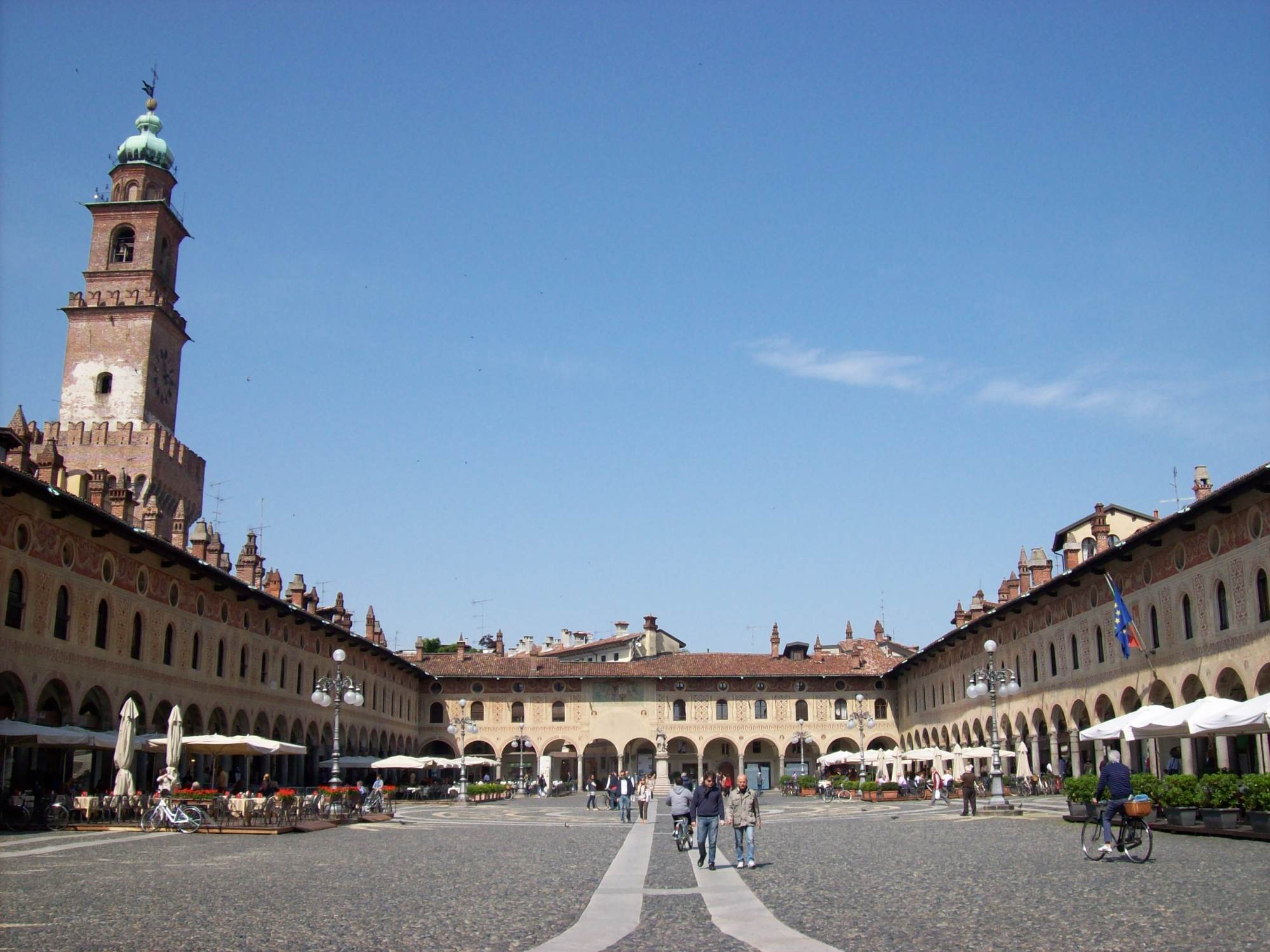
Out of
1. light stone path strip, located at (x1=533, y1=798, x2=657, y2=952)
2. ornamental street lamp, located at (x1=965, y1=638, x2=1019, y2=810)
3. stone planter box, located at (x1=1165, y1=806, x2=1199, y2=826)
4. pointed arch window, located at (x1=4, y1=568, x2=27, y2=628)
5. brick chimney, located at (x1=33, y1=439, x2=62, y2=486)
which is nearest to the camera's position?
light stone path strip, located at (x1=533, y1=798, x2=657, y2=952)

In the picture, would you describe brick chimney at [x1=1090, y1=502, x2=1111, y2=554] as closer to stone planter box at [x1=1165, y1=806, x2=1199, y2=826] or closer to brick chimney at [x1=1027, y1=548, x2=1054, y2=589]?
brick chimney at [x1=1027, y1=548, x2=1054, y2=589]

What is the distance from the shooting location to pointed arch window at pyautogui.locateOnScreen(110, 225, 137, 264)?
58.2 metres

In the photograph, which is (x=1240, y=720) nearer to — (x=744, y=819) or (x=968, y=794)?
(x=744, y=819)

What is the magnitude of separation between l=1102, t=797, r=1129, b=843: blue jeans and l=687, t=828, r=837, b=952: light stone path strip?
15.6 feet

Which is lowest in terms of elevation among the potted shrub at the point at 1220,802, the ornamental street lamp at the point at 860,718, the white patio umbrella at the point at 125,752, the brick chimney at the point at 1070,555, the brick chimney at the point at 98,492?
the potted shrub at the point at 1220,802

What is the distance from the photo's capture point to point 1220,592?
28359 millimetres

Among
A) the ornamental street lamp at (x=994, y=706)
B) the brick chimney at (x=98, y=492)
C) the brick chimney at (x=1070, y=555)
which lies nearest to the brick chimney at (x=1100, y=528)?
the brick chimney at (x=1070, y=555)

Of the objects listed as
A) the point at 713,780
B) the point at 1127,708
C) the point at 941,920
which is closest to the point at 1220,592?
the point at 1127,708

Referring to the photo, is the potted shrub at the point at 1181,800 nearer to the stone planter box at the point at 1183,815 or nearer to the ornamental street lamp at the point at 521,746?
the stone planter box at the point at 1183,815

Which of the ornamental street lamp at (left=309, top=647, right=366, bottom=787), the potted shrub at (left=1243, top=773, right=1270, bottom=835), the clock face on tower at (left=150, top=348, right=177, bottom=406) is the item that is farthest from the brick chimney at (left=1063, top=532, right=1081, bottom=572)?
the clock face on tower at (left=150, top=348, right=177, bottom=406)

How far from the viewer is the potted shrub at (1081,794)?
2283 centimetres

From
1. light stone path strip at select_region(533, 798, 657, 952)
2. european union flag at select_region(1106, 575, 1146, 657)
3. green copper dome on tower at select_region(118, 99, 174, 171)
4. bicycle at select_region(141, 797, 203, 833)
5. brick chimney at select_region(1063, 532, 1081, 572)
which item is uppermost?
green copper dome on tower at select_region(118, 99, 174, 171)

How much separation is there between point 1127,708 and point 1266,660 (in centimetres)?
910

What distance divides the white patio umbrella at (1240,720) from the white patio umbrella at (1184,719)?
3 centimetres
